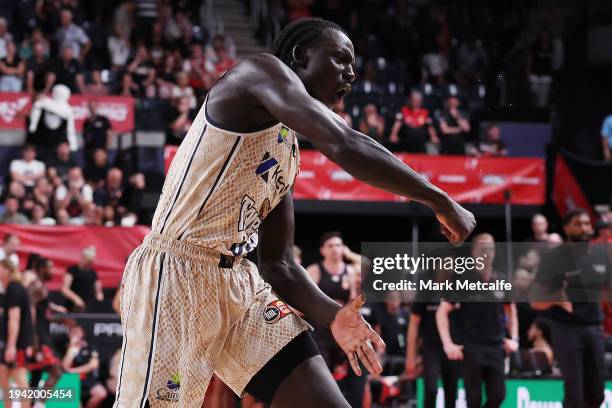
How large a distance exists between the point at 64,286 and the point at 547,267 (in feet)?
15.7

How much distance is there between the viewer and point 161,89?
1536 cm

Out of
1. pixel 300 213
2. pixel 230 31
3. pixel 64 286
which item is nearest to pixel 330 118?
pixel 64 286

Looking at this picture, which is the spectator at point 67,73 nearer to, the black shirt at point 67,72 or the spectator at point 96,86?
the black shirt at point 67,72

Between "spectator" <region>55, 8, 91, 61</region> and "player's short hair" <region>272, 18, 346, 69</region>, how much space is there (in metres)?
12.5

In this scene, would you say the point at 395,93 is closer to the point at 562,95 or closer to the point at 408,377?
the point at 562,95

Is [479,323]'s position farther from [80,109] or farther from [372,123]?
[80,109]

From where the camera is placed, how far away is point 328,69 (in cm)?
362

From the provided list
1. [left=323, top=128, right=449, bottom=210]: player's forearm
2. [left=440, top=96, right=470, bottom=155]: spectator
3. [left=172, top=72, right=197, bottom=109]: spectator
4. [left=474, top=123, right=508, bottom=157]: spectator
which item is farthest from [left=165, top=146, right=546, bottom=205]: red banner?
[left=323, top=128, right=449, bottom=210]: player's forearm

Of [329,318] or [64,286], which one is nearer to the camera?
[329,318]

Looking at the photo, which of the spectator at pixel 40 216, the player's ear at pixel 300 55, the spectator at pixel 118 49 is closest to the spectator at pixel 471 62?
the spectator at pixel 118 49

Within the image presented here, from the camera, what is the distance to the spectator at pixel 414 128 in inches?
541

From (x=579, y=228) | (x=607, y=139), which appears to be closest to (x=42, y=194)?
(x=579, y=228)

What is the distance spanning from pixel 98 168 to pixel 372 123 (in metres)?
3.75

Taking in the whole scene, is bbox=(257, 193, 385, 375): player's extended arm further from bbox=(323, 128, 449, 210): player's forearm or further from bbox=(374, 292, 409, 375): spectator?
bbox=(374, 292, 409, 375): spectator
